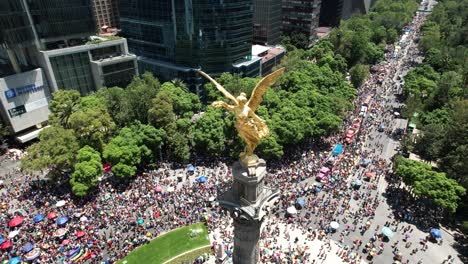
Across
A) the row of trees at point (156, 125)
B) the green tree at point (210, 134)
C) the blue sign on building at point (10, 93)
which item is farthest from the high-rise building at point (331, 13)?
the blue sign on building at point (10, 93)

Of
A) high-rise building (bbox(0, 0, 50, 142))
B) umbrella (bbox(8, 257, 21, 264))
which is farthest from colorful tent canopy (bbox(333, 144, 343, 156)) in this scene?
high-rise building (bbox(0, 0, 50, 142))

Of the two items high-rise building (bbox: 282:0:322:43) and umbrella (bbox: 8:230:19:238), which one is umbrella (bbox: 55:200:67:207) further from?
high-rise building (bbox: 282:0:322:43)

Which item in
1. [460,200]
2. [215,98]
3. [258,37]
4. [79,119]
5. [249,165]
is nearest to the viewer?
[249,165]

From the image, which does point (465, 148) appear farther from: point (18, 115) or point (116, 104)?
point (18, 115)

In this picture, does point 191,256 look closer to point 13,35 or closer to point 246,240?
point 246,240

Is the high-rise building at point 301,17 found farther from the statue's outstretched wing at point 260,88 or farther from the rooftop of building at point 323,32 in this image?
the statue's outstretched wing at point 260,88

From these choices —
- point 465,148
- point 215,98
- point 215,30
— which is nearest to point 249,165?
point 465,148
